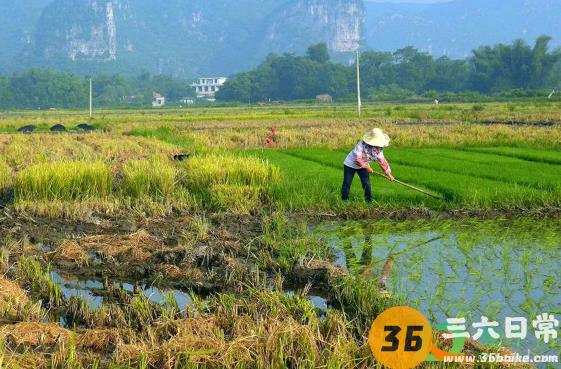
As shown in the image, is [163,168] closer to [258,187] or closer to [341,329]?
[258,187]

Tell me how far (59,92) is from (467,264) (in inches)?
3393

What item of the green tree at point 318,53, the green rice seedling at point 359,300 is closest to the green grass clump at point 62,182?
the green rice seedling at point 359,300

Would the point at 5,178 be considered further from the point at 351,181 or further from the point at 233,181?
the point at 351,181

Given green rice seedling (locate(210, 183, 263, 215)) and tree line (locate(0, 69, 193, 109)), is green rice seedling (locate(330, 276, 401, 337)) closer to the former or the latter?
green rice seedling (locate(210, 183, 263, 215))

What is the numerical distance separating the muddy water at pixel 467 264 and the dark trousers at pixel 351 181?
573mm

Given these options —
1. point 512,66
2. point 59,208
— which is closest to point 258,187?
point 59,208

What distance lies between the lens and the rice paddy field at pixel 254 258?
13.2ft

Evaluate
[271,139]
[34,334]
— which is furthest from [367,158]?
[271,139]

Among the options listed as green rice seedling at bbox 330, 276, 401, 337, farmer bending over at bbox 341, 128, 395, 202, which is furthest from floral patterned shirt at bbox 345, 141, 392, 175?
green rice seedling at bbox 330, 276, 401, 337

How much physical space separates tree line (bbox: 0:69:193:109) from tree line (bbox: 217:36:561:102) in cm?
1397

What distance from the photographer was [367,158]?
824 cm

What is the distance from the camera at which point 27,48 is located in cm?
18238

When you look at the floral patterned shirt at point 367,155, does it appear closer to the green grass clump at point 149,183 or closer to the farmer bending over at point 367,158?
the farmer bending over at point 367,158

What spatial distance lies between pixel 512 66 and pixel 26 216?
2896 inches
